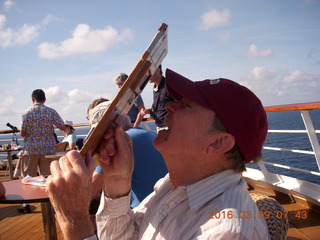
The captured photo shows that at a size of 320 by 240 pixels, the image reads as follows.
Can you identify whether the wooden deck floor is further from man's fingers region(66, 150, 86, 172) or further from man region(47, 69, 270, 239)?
man's fingers region(66, 150, 86, 172)

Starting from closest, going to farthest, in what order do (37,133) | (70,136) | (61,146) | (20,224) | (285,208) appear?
(285,208) < (20,224) < (37,133) < (61,146) < (70,136)

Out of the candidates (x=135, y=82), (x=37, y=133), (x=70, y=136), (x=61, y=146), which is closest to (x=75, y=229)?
(x=135, y=82)

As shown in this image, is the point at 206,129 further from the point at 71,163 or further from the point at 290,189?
the point at 290,189

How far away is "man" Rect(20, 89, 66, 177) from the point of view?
11.3 ft

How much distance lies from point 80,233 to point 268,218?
613mm

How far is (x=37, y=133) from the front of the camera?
3.51 meters

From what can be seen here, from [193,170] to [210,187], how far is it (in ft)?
0.42

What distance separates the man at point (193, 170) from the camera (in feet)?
2.56

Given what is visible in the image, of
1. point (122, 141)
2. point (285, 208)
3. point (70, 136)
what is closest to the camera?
point (122, 141)

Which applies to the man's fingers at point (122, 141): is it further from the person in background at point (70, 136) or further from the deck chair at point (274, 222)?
the person in background at point (70, 136)

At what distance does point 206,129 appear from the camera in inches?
37.8

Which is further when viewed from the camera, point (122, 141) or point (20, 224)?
point (20, 224)

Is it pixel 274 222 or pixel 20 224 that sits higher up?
pixel 274 222

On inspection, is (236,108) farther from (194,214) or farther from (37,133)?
(37,133)
